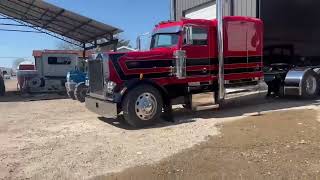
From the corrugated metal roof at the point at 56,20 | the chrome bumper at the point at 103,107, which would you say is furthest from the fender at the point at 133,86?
the corrugated metal roof at the point at 56,20

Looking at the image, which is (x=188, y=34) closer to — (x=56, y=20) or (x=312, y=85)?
(x=312, y=85)

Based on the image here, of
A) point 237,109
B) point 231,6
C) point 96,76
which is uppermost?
point 231,6

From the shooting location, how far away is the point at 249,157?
751cm

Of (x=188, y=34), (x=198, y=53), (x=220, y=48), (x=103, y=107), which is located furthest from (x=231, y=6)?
(x=103, y=107)

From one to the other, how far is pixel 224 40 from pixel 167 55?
1.86m

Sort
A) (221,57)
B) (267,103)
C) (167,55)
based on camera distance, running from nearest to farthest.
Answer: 1. (167,55)
2. (221,57)
3. (267,103)

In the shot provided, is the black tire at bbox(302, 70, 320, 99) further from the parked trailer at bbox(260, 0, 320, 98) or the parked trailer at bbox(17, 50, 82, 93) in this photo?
the parked trailer at bbox(17, 50, 82, 93)

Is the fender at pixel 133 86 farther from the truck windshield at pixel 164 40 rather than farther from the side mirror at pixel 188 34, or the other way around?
the side mirror at pixel 188 34

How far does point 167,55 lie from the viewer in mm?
11523

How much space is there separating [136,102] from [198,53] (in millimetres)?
2306

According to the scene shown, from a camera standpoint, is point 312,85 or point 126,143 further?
point 312,85

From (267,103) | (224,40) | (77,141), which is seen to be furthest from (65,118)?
(267,103)

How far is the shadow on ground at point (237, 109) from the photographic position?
11688 mm

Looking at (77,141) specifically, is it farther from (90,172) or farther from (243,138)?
(243,138)
